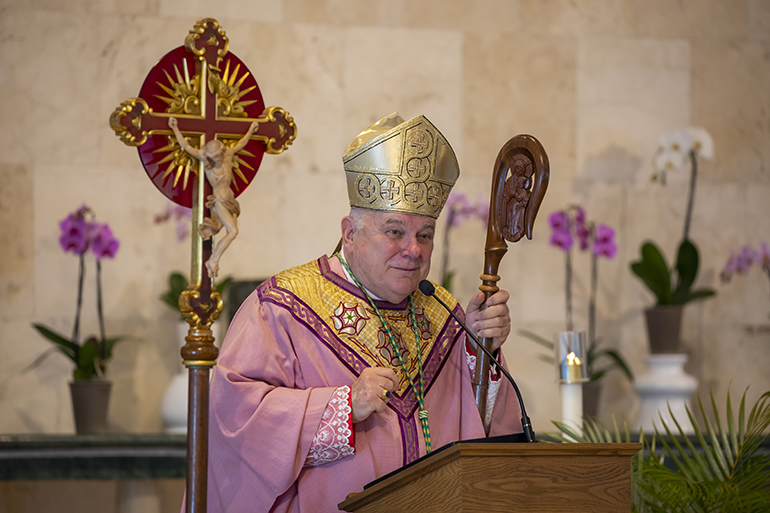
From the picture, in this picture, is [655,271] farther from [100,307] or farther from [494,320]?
[100,307]

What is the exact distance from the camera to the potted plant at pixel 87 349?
4867 mm

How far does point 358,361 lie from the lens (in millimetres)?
2953

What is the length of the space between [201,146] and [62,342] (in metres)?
2.88

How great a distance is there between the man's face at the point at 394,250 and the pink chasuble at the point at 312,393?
15cm

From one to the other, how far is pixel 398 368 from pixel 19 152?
3471mm

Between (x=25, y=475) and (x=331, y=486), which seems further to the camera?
(x=25, y=475)

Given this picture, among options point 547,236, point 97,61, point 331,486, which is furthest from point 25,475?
point 547,236

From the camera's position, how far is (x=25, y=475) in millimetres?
4164

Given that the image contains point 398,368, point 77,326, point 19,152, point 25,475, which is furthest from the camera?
point 19,152

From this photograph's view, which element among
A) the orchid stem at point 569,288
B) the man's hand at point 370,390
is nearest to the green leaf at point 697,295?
the orchid stem at point 569,288

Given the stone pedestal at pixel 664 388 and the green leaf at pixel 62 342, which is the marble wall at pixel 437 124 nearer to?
the green leaf at pixel 62 342

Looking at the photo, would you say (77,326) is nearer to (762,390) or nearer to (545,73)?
(545,73)

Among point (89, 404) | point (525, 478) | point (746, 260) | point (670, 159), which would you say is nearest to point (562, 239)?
point (670, 159)

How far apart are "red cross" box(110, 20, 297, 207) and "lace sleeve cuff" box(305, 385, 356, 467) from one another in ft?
2.31
